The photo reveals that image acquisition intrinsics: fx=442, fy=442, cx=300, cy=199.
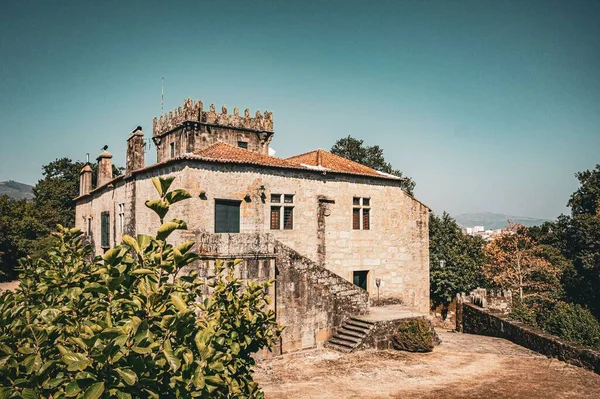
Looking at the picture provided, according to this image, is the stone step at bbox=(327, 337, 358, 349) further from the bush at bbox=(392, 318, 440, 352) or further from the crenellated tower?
the crenellated tower

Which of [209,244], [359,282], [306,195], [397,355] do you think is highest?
[306,195]

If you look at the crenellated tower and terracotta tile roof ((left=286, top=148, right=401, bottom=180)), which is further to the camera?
the crenellated tower

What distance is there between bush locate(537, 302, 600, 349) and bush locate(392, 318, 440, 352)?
25.9 feet

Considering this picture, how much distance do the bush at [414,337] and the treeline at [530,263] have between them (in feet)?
60.1

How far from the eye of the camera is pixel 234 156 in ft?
69.2

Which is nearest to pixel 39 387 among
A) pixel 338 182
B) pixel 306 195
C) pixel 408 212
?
pixel 306 195

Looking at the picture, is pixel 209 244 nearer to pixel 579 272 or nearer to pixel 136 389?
pixel 136 389

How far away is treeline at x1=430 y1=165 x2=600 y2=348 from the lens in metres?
37.8

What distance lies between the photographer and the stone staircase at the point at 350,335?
58.6 feet

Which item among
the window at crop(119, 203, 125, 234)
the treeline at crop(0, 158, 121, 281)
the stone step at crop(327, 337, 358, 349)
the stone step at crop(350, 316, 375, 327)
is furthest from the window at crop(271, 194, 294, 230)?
the treeline at crop(0, 158, 121, 281)

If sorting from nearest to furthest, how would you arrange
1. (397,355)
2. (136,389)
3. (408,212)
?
(136,389), (397,355), (408,212)

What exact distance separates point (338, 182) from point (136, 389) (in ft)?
68.9

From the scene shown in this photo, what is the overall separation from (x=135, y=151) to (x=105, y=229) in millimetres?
7208

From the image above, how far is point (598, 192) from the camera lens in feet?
155
